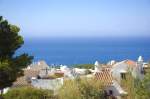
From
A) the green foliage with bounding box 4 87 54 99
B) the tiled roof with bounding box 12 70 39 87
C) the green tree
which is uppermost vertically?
the green tree

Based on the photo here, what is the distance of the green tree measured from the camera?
17.3m

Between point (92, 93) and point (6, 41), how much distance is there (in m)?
6.09

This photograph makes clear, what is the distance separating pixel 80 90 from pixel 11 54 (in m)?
Answer: 5.22

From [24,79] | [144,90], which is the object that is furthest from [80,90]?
[24,79]

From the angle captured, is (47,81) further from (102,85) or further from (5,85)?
(5,85)

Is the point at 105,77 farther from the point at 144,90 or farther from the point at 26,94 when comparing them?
the point at 144,90

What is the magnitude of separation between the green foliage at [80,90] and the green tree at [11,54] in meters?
4.23

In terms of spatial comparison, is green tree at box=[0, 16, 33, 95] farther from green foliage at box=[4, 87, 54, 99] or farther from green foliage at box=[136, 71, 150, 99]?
green foliage at box=[4, 87, 54, 99]

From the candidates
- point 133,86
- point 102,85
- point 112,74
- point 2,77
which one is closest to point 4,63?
point 2,77

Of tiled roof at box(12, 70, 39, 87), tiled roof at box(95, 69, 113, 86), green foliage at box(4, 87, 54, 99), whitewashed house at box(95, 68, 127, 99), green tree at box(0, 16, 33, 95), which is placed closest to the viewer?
green tree at box(0, 16, 33, 95)

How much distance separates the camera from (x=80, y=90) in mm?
22250

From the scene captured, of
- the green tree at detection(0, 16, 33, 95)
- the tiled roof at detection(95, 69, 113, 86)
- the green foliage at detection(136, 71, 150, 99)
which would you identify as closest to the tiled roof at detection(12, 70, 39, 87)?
the tiled roof at detection(95, 69, 113, 86)

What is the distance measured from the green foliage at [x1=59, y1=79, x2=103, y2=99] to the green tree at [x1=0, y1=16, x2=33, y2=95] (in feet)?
13.9

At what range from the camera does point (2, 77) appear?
56.0 ft
